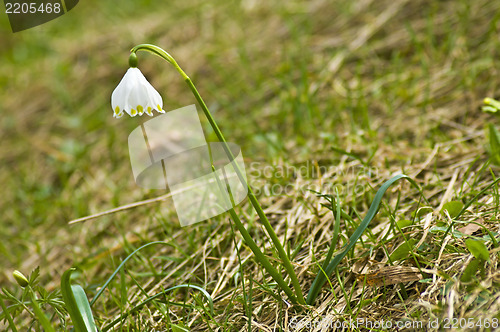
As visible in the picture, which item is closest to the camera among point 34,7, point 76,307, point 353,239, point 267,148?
point 76,307

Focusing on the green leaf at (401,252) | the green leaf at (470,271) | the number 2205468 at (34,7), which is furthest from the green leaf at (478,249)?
the number 2205468 at (34,7)

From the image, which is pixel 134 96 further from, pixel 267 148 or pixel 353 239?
pixel 267 148

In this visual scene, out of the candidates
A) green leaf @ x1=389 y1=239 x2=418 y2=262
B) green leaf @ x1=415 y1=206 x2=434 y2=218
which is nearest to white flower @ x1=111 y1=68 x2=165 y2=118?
green leaf @ x1=389 y1=239 x2=418 y2=262

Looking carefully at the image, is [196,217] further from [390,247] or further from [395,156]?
[395,156]

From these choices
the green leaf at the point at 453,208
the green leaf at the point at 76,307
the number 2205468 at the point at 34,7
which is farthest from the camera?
the number 2205468 at the point at 34,7

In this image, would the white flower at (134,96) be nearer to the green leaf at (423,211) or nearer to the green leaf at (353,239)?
the green leaf at (353,239)

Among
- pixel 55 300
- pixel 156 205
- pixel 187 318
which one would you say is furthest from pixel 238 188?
pixel 55 300

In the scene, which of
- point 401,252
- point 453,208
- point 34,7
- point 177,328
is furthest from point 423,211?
point 34,7

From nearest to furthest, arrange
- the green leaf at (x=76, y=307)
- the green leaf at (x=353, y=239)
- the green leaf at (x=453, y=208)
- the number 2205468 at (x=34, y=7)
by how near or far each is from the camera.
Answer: the green leaf at (x=76, y=307), the green leaf at (x=353, y=239), the green leaf at (x=453, y=208), the number 2205468 at (x=34, y=7)
